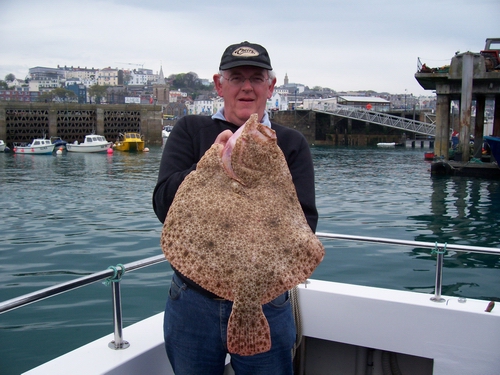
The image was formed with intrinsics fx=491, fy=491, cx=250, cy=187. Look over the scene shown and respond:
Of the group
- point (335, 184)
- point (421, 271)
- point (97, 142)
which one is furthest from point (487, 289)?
point (97, 142)

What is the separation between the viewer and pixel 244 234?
6.45 ft

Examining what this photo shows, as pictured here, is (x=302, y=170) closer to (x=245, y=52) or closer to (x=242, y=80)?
(x=242, y=80)

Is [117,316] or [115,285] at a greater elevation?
[115,285]

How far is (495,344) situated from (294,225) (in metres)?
2.04

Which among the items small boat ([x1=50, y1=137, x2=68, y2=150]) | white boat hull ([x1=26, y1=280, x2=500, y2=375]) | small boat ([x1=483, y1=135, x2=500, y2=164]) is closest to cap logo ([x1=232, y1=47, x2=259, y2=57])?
white boat hull ([x1=26, y1=280, x2=500, y2=375])

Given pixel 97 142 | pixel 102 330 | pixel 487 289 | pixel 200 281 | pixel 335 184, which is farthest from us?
pixel 97 142

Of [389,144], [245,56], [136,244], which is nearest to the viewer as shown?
[245,56]

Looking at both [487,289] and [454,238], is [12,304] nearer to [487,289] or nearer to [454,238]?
[487,289]

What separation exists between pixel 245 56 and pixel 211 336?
1352 millimetres

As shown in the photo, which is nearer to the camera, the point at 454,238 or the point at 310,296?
the point at 310,296

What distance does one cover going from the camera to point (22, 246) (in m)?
11.9

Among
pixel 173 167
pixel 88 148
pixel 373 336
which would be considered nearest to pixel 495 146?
pixel 373 336

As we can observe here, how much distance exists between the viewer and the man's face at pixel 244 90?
96.0 inches

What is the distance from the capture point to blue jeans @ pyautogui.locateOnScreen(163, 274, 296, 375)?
2.32 metres
